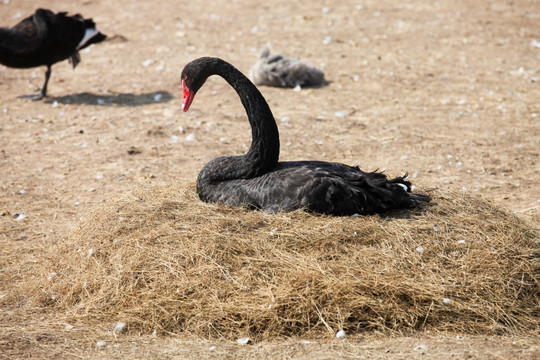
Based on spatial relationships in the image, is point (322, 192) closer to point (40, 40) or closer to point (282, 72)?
point (282, 72)

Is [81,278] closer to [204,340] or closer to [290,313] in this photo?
[204,340]

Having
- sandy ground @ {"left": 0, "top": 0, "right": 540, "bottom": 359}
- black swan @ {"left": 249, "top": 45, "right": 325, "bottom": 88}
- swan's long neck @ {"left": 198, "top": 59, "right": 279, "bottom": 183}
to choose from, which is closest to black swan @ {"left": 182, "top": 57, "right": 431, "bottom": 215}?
swan's long neck @ {"left": 198, "top": 59, "right": 279, "bottom": 183}

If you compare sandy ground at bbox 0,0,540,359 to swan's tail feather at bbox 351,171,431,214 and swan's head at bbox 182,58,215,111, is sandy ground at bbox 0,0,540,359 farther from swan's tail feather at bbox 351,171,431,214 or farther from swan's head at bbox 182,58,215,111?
swan's head at bbox 182,58,215,111

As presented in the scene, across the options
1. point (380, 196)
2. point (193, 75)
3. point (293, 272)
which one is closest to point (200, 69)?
point (193, 75)

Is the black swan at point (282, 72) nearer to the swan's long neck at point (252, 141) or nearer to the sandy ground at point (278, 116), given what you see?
the sandy ground at point (278, 116)

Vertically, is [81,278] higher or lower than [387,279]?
lower

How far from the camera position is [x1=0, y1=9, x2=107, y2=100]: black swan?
31.2ft

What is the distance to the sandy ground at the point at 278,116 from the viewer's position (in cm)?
405

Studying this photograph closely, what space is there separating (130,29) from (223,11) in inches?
90.0

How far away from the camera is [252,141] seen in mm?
5125

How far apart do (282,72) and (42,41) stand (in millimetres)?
3796

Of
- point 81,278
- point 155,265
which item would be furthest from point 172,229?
point 81,278

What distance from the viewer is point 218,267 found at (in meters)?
4.29

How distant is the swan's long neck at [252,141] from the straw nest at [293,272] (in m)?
0.36
